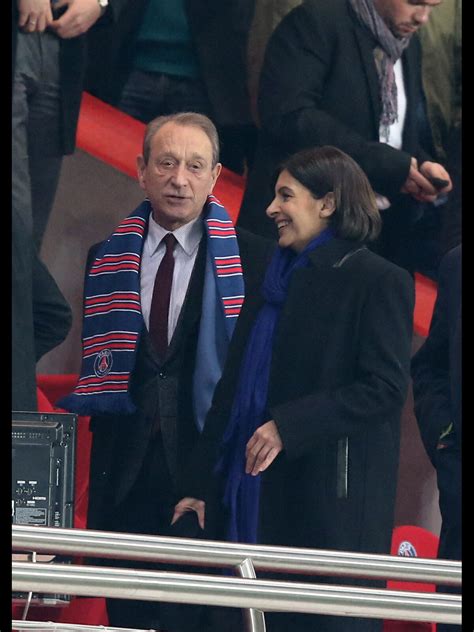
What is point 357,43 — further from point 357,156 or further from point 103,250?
point 103,250

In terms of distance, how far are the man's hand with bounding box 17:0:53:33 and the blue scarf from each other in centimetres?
146

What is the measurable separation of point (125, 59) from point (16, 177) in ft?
2.39

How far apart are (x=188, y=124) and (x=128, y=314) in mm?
861

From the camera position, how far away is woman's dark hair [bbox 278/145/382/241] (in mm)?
6562

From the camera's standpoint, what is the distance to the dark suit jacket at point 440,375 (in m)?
6.50

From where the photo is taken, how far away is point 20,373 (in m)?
6.47

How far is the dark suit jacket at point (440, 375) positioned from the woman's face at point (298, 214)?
628 mm

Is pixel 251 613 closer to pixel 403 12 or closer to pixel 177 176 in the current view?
pixel 177 176

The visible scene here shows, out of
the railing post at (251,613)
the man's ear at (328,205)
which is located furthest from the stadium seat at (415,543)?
the railing post at (251,613)

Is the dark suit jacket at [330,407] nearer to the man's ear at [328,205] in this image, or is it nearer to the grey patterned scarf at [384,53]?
the man's ear at [328,205]

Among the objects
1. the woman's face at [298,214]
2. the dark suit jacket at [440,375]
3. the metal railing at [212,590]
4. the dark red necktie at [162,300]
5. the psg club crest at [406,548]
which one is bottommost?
the psg club crest at [406,548]

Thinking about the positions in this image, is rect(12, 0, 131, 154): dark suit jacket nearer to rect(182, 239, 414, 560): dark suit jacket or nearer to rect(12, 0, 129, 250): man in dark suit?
rect(12, 0, 129, 250): man in dark suit

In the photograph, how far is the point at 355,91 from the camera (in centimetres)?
683

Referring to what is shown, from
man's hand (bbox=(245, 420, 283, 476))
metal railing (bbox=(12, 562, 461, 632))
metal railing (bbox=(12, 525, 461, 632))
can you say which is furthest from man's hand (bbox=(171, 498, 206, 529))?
metal railing (bbox=(12, 562, 461, 632))
